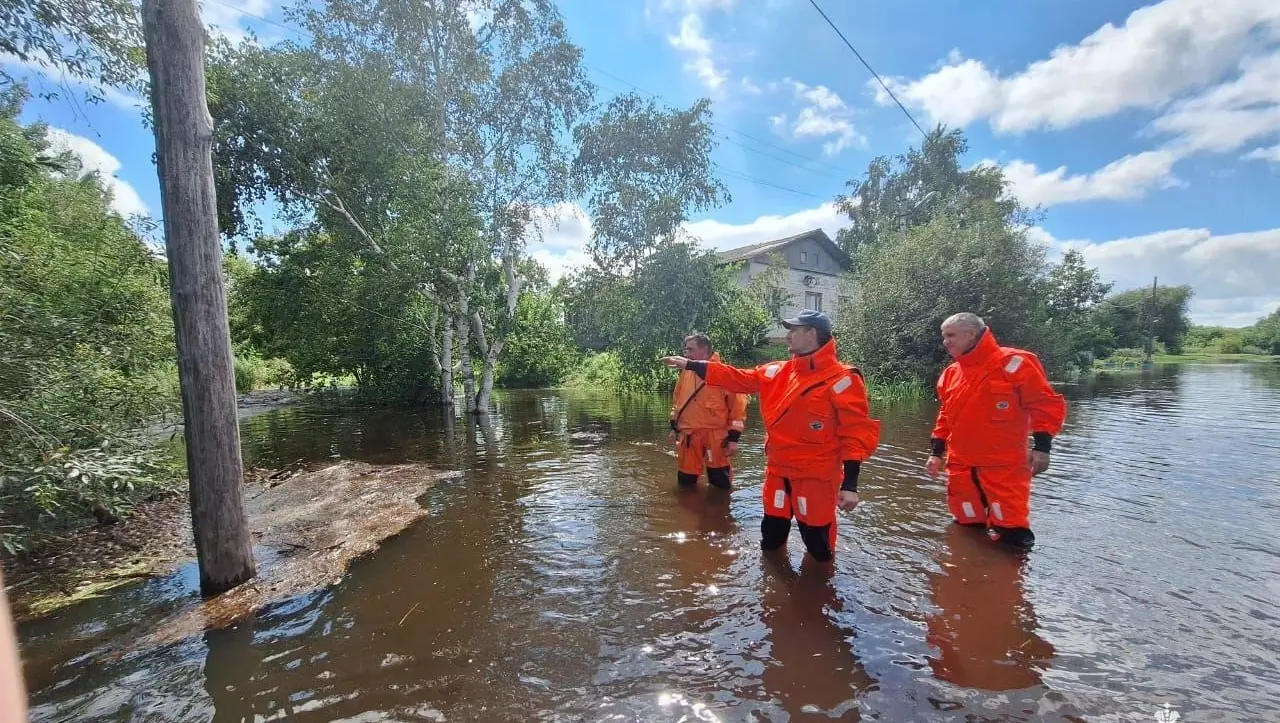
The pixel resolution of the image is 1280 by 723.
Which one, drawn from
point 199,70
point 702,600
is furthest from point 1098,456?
point 199,70

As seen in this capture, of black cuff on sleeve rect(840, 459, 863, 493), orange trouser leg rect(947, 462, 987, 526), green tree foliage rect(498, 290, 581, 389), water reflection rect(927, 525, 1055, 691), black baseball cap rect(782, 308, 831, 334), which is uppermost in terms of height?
green tree foliage rect(498, 290, 581, 389)

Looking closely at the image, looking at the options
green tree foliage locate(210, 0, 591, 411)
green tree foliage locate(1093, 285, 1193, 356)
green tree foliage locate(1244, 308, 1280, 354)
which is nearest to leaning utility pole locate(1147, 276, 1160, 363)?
green tree foliage locate(1093, 285, 1193, 356)

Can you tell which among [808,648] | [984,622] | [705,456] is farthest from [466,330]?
[984,622]

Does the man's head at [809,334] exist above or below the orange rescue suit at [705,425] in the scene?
above

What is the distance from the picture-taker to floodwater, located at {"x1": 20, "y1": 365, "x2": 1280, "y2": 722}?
3225 millimetres

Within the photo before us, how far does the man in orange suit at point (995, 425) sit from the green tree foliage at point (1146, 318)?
50.4 metres

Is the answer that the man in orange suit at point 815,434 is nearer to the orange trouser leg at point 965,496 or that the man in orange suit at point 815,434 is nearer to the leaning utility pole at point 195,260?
the orange trouser leg at point 965,496

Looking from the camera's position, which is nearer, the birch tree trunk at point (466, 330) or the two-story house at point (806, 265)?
the birch tree trunk at point (466, 330)

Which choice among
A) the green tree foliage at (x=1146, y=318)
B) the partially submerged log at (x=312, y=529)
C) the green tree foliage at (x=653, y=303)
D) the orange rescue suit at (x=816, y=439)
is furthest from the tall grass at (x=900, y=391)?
the green tree foliage at (x=1146, y=318)

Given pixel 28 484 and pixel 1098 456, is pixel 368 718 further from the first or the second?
pixel 1098 456

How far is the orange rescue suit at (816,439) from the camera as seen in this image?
4.30 meters

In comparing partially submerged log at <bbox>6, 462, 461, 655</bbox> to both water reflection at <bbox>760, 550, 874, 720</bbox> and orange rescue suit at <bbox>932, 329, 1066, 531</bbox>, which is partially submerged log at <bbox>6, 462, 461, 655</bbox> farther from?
orange rescue suit at <bbox>932, 329, 1066, 531</bbox>

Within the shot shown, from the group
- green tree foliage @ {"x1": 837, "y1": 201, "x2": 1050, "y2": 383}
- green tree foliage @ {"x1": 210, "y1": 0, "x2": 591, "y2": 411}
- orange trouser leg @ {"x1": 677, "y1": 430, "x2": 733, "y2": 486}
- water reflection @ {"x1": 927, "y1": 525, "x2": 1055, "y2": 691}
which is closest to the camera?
water reflection @ {"x1": 927, "y1": 525, "x2": 1055, "y2": 691}

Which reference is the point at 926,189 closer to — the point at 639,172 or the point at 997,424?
the point at 639,172
